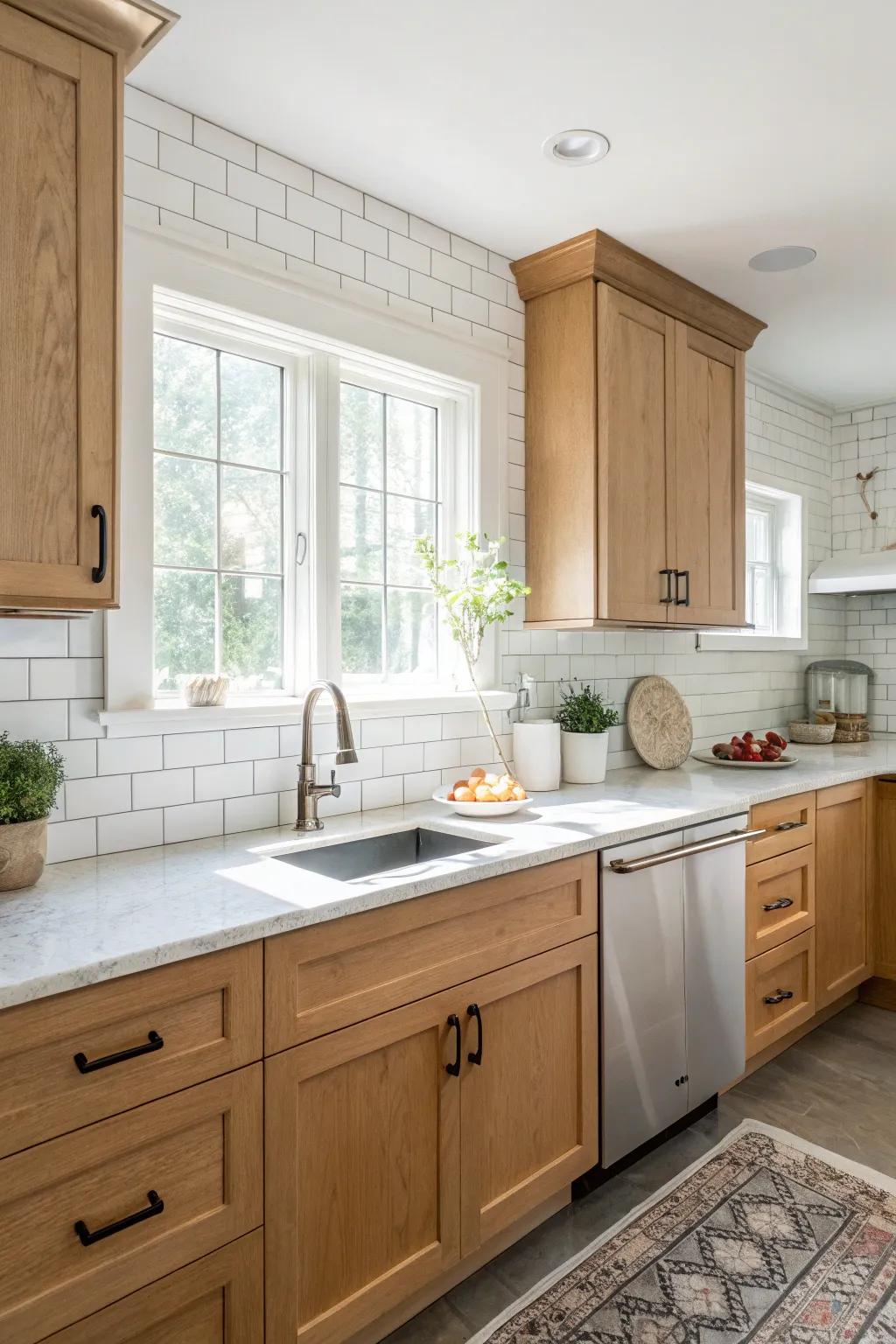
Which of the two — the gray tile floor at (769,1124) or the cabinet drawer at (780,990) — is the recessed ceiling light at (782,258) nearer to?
the cabinet drawer at (780,990)

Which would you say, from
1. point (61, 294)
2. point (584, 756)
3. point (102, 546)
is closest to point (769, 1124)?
point (584, 756)

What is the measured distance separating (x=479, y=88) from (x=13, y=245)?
116 cm

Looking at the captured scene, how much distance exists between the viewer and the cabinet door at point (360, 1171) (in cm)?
145

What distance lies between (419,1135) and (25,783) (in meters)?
1.02

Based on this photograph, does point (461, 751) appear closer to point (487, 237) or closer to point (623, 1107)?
point (623, 1107)

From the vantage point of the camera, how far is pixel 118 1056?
123 centimetres

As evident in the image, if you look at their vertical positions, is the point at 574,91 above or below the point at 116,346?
above

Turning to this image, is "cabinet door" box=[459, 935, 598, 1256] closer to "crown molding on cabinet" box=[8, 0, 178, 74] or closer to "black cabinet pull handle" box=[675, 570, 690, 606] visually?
"black cabinet pull handle" box=[675, 570, 690, 606]

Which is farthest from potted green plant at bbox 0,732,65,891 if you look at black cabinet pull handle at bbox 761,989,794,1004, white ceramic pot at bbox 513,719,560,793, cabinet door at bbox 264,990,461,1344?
black cabinet pull handle at bbox 761,989,794,1004

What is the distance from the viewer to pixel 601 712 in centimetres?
290

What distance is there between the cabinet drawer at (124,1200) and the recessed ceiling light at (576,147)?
2210mm

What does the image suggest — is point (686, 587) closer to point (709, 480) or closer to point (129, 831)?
point (709, 480)

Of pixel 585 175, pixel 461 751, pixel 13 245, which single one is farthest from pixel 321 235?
pixel 461 751

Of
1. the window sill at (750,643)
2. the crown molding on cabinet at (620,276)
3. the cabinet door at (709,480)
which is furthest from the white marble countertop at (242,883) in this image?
the crown molding on cabinet at (620,276)
